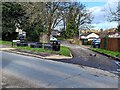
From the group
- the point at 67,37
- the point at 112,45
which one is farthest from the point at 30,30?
the point at 67,37

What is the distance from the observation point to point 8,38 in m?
44.8

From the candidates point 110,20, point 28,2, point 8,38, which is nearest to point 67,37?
point 8,38

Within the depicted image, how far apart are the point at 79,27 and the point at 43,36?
3150cm

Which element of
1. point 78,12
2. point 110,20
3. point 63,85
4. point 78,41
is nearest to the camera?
point 63,85

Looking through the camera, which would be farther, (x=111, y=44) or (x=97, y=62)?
(x=111, y=44)

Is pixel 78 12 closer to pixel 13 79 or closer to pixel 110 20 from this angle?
pixel 110 20

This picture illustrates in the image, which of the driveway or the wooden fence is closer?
the driveway

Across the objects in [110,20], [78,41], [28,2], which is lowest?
[78,41]

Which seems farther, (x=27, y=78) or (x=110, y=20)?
(x=110, y=20)

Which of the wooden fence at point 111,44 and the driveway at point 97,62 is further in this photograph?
the wooden fence at point 111,44

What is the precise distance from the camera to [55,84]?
9.56m

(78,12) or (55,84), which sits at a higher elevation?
(78,12)

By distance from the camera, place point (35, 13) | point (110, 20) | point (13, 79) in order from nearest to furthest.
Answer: point (13, 79) → point (110, 20) → point (35, 13)

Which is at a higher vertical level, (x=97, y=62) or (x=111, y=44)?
(x=111, y=44)
